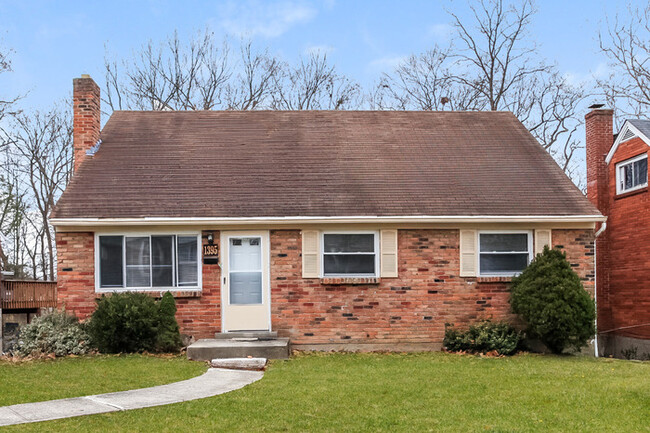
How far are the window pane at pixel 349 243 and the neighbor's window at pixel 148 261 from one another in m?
2.69

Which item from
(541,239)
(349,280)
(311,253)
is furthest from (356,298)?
(541,239)

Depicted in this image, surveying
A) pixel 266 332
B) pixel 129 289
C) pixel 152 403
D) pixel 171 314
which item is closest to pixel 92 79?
pixel 129 289

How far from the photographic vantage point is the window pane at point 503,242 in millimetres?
13414

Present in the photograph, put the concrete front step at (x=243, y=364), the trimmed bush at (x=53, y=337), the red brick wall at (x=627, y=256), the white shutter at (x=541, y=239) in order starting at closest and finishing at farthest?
the concrete front step at (x=243, y=364) < the trimmed bush at (x=53, y=337) < the white shutter at (x=541, y=239) < the red brick wall at (x=627, y=256)

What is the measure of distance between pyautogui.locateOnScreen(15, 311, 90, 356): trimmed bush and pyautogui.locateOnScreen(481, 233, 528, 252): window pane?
8.17m

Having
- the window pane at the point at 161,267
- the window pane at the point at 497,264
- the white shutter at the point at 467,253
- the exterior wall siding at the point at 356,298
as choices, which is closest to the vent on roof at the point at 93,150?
the exterior wall siding at the point at 356,298

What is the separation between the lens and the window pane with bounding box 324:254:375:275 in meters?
13.1

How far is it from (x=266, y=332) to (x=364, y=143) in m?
5.39

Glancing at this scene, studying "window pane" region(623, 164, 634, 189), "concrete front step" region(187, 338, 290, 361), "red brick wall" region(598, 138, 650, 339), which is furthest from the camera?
"window pane" region(623, 164, 634, 189)

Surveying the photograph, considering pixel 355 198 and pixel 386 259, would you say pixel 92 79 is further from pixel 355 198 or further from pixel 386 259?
→ pixel 386 259

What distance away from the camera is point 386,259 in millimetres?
13086

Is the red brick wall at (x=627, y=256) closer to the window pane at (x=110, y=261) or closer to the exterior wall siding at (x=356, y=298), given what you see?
the exterior wall siding at (x=356, y=298)

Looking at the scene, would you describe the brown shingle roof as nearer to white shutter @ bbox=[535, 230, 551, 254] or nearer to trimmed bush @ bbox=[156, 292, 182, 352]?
white shutter @ bbox=[535, 230, 551, 254]

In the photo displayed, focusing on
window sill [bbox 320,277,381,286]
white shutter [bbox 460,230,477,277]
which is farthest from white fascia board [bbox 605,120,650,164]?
window sill [bbox 320,277,381,286]
